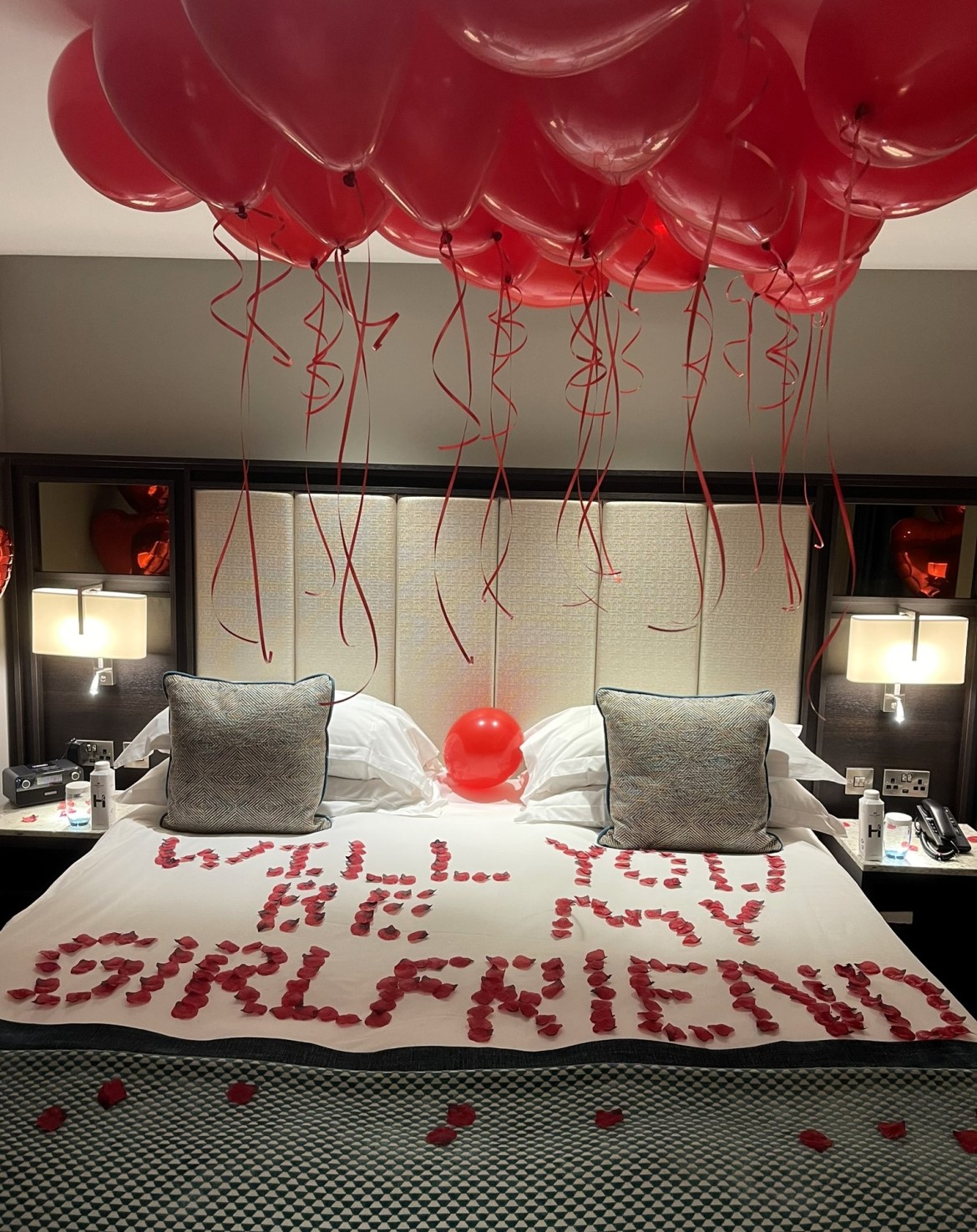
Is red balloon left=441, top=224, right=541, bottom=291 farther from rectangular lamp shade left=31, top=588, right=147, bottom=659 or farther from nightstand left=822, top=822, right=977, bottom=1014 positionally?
nightstand left=822, top=822, right=977, bottom=1014

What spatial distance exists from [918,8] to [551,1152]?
4.97 ft

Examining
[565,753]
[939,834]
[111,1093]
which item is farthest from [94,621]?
[939,834]

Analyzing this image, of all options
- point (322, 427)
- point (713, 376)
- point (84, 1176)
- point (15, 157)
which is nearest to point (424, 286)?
point (322, 427)

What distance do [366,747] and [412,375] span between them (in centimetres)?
133

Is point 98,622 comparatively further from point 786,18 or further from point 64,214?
point 786,18

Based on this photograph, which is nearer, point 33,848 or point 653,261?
point 653,261

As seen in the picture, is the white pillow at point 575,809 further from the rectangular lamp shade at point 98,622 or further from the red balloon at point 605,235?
the red balloon at point 605,235

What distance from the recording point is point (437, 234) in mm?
1363

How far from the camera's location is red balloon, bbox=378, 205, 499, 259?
1361 mm

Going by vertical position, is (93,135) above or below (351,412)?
above

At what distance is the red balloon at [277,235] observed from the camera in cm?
137

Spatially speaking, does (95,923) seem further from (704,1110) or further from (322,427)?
(322,427)

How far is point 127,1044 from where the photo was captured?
1537mm

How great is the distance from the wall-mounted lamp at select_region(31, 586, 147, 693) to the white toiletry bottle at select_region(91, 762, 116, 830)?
42cm
